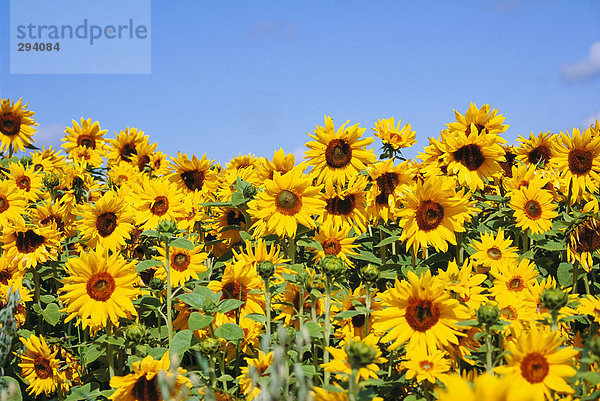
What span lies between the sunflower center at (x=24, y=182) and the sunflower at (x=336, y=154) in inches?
132

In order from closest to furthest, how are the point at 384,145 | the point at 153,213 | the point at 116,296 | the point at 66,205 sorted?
the point at 116,296 → the point at 153,213 → the point at 66,205 → the point at 384,145

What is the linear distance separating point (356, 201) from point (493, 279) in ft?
3.92

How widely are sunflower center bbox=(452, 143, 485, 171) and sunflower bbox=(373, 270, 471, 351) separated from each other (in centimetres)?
205

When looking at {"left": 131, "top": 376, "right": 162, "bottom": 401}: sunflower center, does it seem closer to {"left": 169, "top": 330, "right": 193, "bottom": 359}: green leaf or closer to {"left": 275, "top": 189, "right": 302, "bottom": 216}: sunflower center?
{"left": 169, "top": 330, "right": 193, "bottom": 359}: green leaf

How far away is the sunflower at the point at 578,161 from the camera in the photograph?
4.98 meters

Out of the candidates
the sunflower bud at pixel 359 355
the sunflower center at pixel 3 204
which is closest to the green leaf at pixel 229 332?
the sunflower bud at pixel 359 355

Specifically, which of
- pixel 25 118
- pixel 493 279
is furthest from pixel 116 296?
pixel 25 118

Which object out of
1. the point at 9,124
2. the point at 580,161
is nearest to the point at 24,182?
the point at 9,124

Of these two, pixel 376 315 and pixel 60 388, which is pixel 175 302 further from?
pixel 376 315

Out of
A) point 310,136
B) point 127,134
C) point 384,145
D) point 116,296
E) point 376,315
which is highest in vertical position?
point 127,134

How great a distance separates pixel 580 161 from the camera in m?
5.03

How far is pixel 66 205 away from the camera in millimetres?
4953

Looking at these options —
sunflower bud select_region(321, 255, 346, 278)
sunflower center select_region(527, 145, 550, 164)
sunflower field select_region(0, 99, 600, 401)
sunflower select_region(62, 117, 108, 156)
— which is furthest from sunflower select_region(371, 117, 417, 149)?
sunflower select_region(62, 117, 108, 156)

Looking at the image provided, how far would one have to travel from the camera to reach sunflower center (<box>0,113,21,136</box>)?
718 cm
